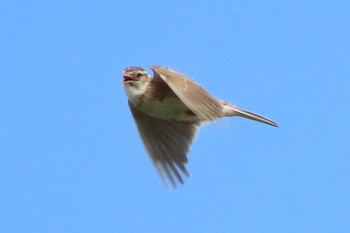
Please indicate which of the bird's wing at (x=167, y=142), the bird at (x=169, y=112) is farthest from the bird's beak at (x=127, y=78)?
the bird's wing at (x=167, y=142)

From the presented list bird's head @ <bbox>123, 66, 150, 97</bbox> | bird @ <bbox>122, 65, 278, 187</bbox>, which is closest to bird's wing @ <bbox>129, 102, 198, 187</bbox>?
bird @ <bbox>122, 65, 278, 187</bbox>

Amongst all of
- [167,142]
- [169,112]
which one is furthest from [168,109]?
[167,142]

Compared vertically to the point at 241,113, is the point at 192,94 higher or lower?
lower

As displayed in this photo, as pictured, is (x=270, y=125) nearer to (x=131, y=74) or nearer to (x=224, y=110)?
(x=224, y=110)

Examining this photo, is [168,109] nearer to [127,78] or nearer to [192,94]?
[127,78]

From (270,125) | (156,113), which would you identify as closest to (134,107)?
(156,113)
